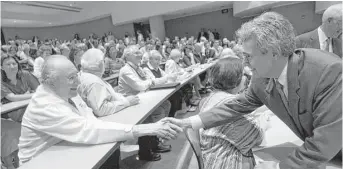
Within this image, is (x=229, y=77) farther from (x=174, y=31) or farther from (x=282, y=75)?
(x=174, y=31)

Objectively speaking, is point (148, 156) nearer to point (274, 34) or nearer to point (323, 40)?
point (323, 40)

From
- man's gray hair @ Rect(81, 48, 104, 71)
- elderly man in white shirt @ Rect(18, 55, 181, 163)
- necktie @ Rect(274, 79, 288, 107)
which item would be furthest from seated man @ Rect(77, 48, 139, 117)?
necktie @ Rect(274, 79, 288, 107)

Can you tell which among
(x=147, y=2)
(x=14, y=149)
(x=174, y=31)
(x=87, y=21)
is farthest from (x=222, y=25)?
(x=14, y=149)

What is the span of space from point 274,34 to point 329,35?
5.79ft

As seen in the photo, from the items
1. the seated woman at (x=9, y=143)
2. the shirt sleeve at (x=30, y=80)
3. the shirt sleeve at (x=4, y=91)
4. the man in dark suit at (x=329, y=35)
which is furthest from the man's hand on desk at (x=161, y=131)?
the shirt sleeve at (x=30, y=80)

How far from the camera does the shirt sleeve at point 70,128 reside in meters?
1.50

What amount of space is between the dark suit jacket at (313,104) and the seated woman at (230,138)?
1.12 ft

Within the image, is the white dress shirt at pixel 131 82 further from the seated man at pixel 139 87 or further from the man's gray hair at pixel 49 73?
the man's gray hair at pixel 49 73

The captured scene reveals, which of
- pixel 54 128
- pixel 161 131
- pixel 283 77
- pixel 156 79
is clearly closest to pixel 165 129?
pixel 161 131

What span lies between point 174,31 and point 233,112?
721 inches

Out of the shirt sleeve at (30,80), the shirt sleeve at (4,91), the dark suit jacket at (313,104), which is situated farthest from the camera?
the shirt sleeve at (30,80)

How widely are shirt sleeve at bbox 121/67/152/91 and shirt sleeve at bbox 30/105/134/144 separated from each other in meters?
1.85

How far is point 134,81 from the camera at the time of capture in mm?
3426

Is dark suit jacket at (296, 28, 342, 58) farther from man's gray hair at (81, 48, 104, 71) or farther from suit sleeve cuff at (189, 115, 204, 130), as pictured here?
man's gray hair at (81, 48, 104, 71)
